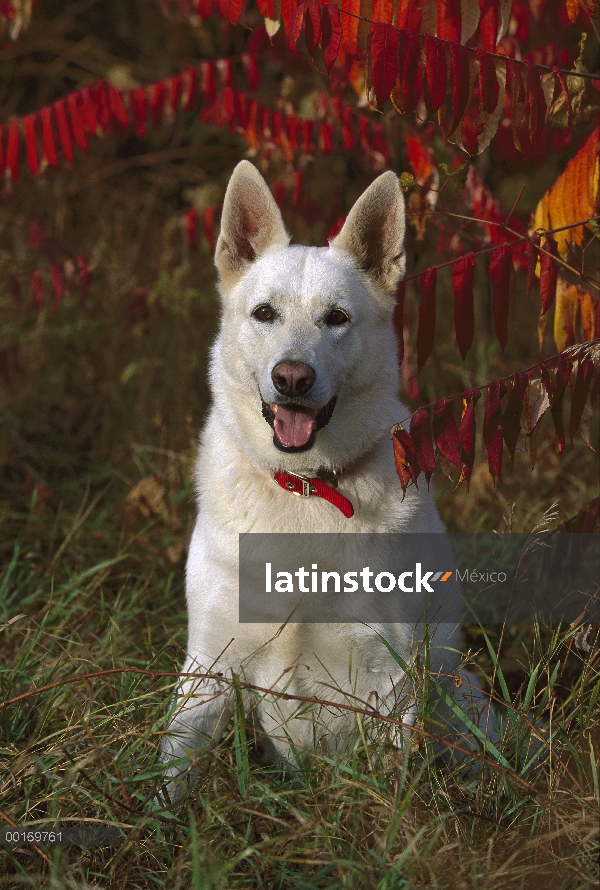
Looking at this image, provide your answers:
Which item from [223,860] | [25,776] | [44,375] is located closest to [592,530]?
[223,860]

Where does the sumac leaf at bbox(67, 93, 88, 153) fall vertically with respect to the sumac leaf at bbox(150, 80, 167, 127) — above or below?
below

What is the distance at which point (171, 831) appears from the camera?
2.46 metres

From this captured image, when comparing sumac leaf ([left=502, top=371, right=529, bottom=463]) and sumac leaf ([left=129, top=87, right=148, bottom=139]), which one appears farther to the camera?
sumac leaf ([left=129, top=87, right=148, bottom=139])

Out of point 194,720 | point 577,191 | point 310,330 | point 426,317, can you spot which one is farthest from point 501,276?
point 194,720

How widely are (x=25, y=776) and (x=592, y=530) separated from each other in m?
2.20

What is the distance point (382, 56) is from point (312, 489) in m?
1.48

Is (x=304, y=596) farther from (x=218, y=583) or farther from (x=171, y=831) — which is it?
(x=171, y=831)

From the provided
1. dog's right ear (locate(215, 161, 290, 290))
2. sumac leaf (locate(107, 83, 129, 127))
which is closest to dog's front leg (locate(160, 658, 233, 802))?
dog's right ear (locate(215, 161, 290, 290))

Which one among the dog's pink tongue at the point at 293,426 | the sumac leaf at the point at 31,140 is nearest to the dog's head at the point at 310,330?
the dog's pink tongue at the point at 293,426

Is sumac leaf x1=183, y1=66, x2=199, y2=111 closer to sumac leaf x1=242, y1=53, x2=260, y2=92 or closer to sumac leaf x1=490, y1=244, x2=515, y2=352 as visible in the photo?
sumac leaf x1=242, y1=53, x2=260, y2=92

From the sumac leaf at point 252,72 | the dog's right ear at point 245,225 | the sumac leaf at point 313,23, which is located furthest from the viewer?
the sumac leaf at point 252,72

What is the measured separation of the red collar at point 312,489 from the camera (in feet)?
10.1

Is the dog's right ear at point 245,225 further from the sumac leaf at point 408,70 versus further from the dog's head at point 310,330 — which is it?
the sumac leaf at point 408,70

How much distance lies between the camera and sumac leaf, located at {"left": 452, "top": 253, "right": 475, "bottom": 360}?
2971 mm
